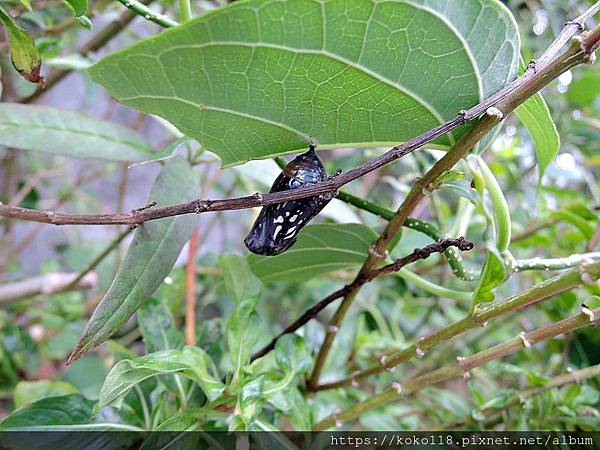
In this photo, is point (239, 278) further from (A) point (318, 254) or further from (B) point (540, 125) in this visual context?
(B) point (540, 125)

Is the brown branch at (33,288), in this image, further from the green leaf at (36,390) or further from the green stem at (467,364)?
the green stem at (467,364)

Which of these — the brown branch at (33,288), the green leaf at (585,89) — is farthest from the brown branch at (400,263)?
the green leaf at (585,89)

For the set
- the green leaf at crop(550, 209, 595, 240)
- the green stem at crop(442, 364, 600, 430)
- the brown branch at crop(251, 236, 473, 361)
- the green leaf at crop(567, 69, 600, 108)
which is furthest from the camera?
the green leaf at crop(567, 69, 600, 108)

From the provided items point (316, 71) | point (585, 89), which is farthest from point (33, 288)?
point (585, 89)

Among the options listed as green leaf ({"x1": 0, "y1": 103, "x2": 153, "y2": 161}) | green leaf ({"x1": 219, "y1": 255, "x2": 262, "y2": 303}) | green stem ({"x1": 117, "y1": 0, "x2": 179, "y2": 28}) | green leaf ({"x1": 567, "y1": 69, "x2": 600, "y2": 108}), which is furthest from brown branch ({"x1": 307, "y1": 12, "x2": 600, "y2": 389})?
green leaf ({"x1": 567, "y1": 69, "x2": 600, "y2": 108})

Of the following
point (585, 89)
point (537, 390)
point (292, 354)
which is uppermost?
point (585, 89)

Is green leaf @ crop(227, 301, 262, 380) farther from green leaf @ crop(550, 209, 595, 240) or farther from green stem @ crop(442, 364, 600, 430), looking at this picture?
green leaf @ crop(550, 209, 595, 240)
